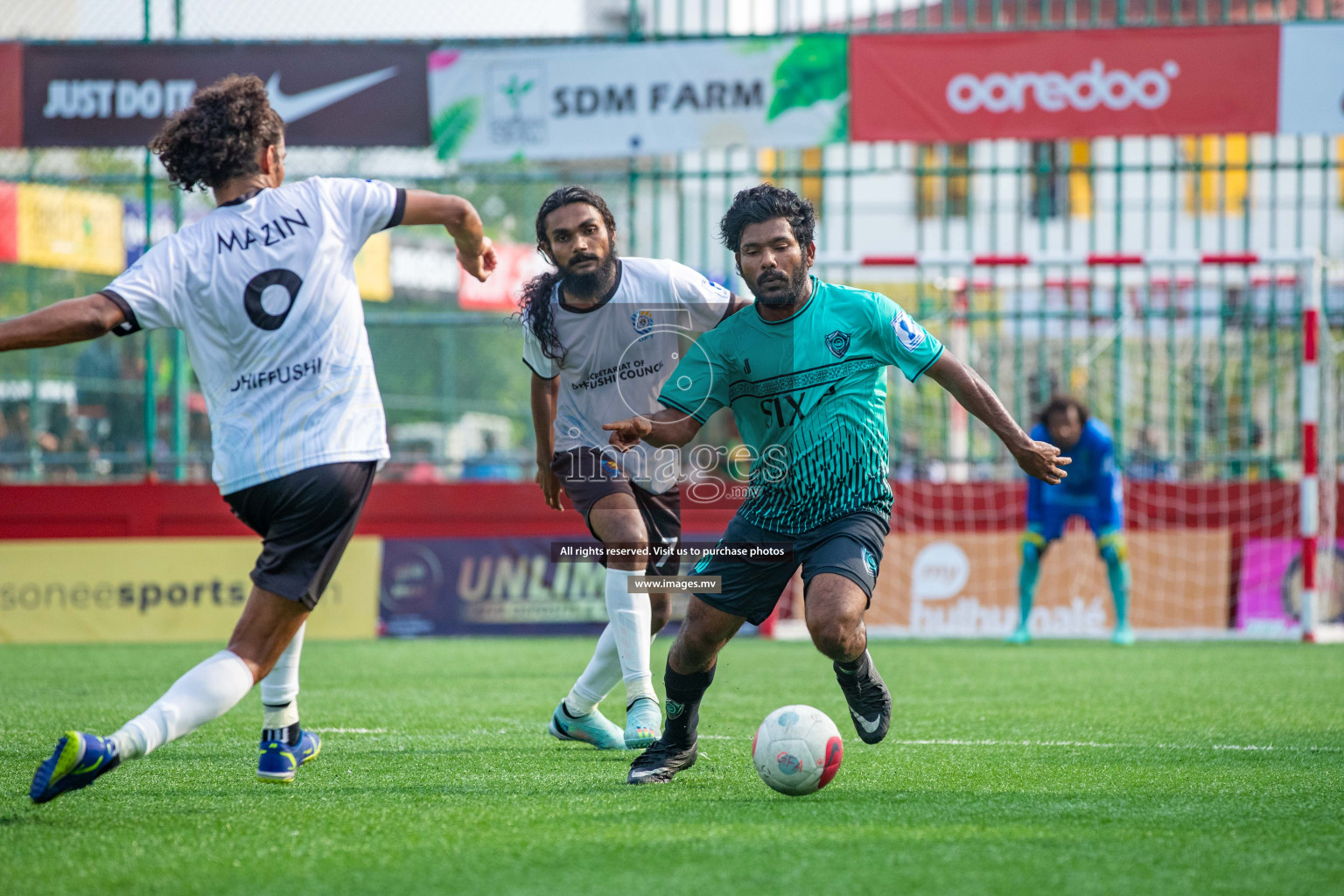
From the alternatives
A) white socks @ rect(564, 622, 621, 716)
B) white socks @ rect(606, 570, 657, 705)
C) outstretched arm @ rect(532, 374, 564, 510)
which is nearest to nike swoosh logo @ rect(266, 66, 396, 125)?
outstretched arm @ rect(532, 374, 564, 510)

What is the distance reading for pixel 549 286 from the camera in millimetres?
5570

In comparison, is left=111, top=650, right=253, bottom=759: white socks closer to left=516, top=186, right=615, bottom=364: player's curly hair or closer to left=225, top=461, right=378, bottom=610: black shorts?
left=225, top=461, right=378, bottom=610: black shorts

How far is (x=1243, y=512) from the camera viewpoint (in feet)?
41.0

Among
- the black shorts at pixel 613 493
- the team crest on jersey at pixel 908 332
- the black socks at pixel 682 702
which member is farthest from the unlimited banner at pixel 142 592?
the team crest on jersey at pixel 908 332

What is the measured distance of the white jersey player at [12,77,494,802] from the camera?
3.92m

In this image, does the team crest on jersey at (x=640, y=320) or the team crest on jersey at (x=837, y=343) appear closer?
the team crest on jersey at (x=837, y=343)

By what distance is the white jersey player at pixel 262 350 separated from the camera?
3.92 metres

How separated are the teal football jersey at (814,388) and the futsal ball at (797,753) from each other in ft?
2.38

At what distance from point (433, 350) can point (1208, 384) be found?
735 inches

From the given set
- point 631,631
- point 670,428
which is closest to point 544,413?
point 631,631

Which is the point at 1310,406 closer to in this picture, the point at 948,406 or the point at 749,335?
the point at 948,406

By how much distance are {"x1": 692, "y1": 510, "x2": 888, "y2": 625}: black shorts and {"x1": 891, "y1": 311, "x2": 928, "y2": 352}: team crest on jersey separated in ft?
1.97

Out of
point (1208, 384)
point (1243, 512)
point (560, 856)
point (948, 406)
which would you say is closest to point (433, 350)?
point (948, 406)

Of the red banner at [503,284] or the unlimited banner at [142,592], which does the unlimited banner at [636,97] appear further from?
the red banner at [503,284]
